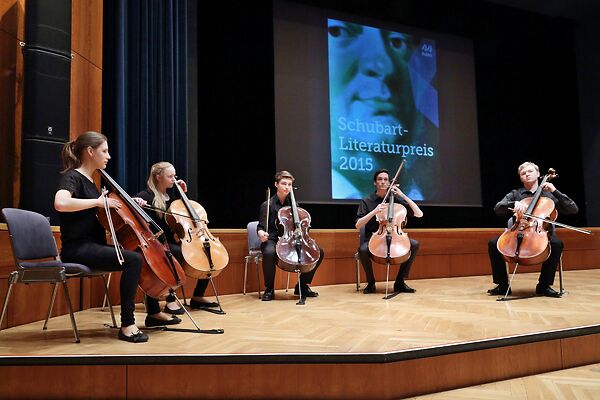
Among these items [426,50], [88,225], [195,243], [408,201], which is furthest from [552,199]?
Answer: [426,50]

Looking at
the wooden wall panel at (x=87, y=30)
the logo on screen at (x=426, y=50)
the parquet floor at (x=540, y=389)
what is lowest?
the parquet floor at (x=540, y=389)

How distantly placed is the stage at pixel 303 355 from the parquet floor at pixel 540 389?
0.18 feet

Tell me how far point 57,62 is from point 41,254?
1.49 meters

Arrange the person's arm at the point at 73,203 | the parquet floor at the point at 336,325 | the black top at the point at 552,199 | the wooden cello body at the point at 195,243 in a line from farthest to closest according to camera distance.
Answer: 1. the black top at the point at 552,199
2. the wooden cello body at the point at 195,243
3. the person's arm at the point at 73,203
4. the parquet floor at the point at 336,325

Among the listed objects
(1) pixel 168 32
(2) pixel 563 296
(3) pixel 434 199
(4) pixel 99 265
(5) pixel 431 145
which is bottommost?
(2) pixel 563 296

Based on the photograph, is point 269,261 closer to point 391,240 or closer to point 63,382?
point 391,240

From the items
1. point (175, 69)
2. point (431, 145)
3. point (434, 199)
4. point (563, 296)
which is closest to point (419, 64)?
point (431, 145)

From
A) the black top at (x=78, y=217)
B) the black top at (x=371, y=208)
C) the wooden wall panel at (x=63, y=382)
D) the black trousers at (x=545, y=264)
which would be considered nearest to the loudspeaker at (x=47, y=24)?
the black top at (x=78, y=217)

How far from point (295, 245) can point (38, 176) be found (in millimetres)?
1794

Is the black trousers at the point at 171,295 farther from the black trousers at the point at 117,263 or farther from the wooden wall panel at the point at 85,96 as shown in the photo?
the wooden wall panel at the point at 85,96

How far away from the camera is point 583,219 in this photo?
25.4ft

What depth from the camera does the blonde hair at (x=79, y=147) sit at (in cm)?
271

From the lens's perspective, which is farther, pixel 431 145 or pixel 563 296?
pixel 431 145

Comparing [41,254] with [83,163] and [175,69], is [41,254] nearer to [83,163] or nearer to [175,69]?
[83,163]
